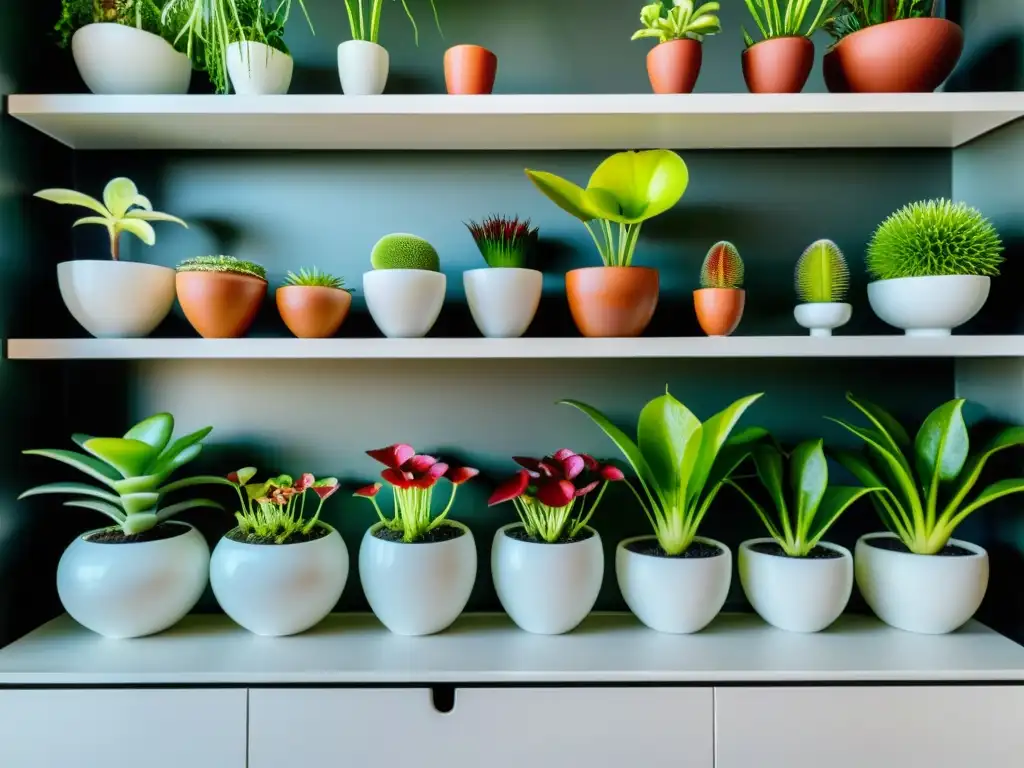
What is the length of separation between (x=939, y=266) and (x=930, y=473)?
0.30 meters

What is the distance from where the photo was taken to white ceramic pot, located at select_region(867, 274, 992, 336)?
82 centimetres

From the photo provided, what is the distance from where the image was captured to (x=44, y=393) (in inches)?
37.8

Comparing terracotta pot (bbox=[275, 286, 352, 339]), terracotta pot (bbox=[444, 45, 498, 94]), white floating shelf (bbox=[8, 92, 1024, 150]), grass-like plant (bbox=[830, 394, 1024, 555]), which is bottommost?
grass-like plant (bbox=[830, 394, 1024, 555])

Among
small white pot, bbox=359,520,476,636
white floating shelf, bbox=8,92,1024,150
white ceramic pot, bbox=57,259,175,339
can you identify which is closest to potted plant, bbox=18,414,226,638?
white ceramic pot, bbox=57,259,175,339

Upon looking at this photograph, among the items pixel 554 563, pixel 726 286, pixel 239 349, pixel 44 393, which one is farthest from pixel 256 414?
pixel 726 286

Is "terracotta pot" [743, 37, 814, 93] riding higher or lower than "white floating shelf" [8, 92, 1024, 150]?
higher

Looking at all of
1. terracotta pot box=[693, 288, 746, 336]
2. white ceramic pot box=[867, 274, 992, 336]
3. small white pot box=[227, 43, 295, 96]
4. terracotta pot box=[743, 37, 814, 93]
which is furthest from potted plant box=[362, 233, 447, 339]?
white ceramic pot box=[867, 274, 992, 336]

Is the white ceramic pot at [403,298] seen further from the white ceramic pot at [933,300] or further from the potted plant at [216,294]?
the white ceramic pot at [933,300]

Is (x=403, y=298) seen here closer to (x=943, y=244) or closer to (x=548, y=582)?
(x=548, y=582)

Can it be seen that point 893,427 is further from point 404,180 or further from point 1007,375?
point 404,180

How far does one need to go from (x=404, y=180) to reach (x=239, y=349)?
0.40m

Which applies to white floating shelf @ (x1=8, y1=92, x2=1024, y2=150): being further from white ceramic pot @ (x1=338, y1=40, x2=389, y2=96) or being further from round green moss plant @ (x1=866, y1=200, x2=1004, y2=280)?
round green moss plant @ (x1=866, y1=200, x2=1004, y2=280)

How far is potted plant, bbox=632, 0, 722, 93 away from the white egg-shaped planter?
67 cm

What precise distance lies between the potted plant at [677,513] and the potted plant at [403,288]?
0.88 feet
